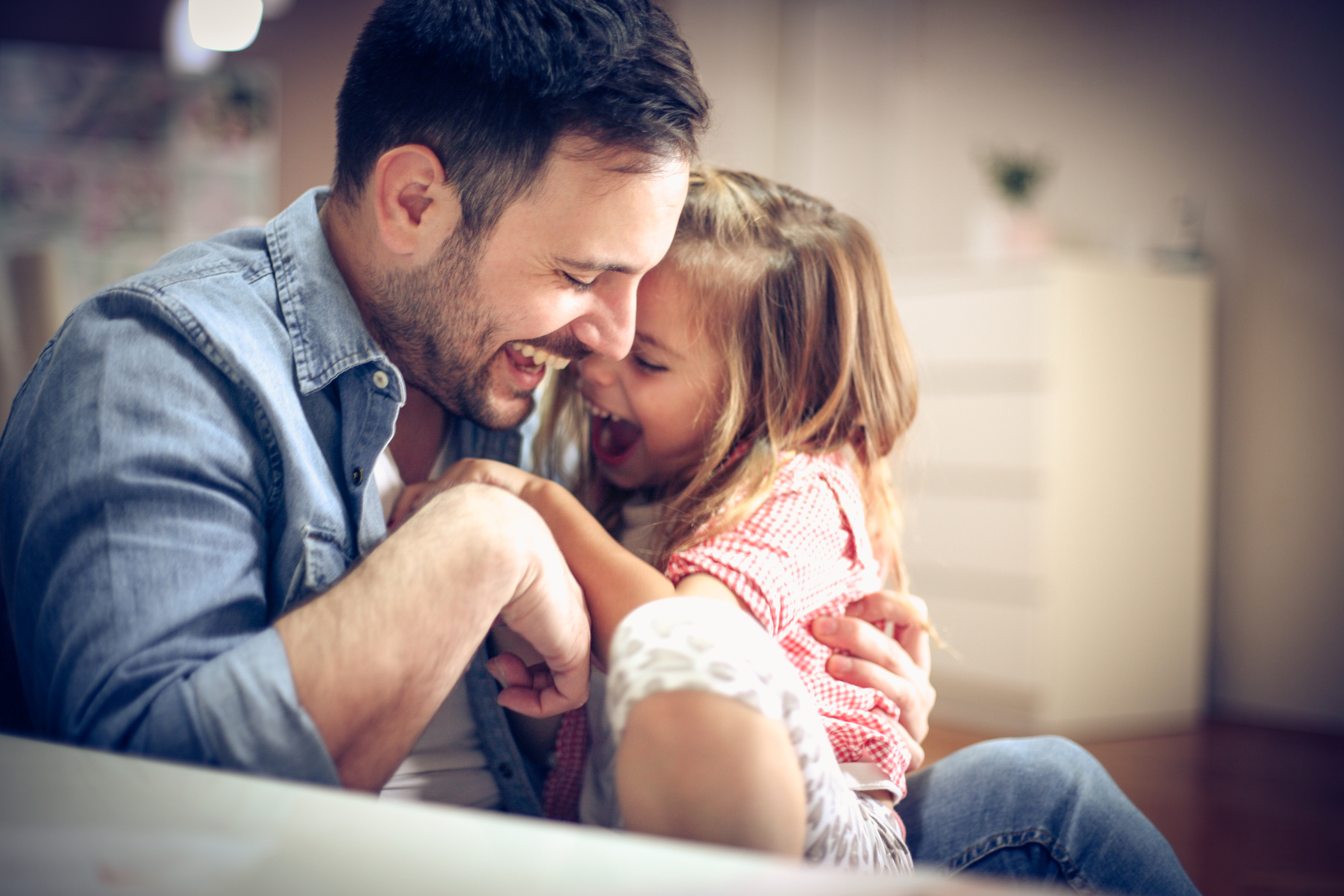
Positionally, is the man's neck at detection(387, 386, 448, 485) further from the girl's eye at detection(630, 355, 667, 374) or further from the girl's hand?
the girl's eye at detection(630, 355, 667, 374)

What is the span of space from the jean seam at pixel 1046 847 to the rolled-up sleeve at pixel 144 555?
600 millimetres

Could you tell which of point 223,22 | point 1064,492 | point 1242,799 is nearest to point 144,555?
point 1242,799

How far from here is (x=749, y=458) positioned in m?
1.14

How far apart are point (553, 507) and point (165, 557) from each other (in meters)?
0.38

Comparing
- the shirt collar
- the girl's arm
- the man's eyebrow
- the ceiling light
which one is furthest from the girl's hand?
the ceiling light

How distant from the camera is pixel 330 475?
2.83ft

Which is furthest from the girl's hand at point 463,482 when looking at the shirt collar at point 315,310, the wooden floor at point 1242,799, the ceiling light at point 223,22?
the ceiling light at point 223,22

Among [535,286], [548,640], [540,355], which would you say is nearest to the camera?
[548,640]

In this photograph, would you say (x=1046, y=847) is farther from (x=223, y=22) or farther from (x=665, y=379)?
(x=223, y=22)

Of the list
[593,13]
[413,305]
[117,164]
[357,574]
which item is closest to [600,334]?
[413,305]

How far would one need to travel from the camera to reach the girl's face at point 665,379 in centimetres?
117

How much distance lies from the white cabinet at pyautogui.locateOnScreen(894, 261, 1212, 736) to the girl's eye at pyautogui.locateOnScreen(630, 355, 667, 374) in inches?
73.3

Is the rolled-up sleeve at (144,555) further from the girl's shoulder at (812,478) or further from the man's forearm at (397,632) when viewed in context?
the girl's shoulder at (812,478)

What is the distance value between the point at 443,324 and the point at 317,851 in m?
0.67
